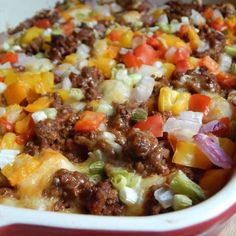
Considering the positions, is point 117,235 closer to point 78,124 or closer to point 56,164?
point 56,164

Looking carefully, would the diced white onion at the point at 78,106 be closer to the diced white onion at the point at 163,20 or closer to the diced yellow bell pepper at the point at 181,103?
the diced yellow bell pepper at the point at 181,103

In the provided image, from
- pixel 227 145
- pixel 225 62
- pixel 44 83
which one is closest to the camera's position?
pixel 227 145

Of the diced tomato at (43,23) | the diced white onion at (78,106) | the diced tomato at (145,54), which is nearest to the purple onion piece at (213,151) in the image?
the diced white onion at (78,106)

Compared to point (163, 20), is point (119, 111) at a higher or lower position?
higher

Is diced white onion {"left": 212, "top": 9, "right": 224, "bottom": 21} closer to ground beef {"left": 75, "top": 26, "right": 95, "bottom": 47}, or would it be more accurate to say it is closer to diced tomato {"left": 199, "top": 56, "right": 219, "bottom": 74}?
diced tomato {"left": 199, "top": 56, "right": 219, "bottom": 74}

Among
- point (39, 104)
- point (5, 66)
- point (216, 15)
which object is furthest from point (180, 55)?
point (5, 66)

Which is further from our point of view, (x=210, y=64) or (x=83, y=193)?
→ (x=210, y=64)

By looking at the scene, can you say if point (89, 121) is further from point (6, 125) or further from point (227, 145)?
point (227, 145)
